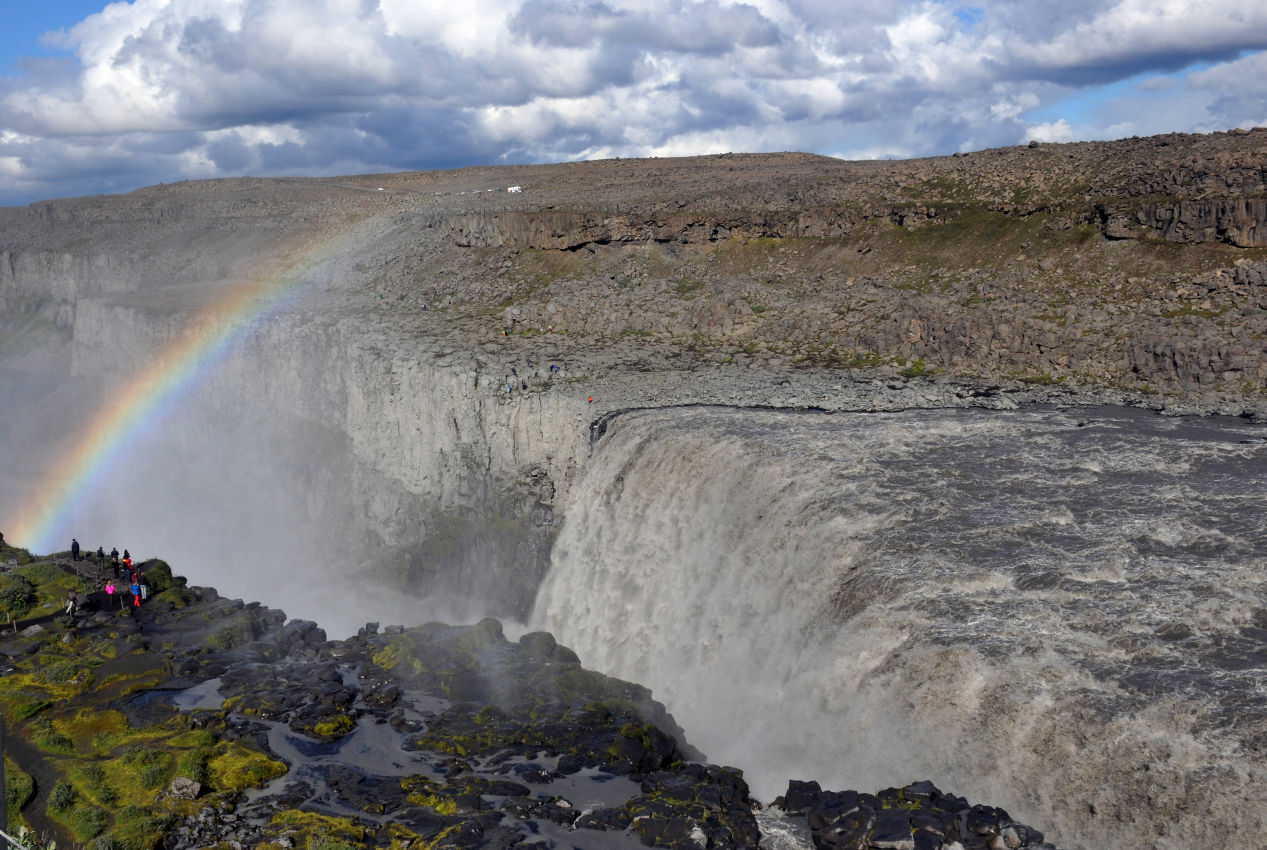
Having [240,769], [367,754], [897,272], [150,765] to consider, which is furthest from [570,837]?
[897,272]

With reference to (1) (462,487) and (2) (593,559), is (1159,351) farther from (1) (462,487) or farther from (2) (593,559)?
(1) (462,487)

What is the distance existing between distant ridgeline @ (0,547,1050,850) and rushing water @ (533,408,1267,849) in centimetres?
161

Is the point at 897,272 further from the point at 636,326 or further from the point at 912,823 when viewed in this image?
the point at 912,823

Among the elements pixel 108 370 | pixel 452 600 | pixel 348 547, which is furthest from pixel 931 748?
pixel 108 370

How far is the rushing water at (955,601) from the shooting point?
19172 millimetres

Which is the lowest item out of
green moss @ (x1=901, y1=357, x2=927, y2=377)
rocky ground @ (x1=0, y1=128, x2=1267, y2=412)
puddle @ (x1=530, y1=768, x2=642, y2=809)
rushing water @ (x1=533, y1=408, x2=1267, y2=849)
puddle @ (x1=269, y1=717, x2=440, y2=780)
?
puddle @ (x1=269, y1=717, x2=440, y2=780)

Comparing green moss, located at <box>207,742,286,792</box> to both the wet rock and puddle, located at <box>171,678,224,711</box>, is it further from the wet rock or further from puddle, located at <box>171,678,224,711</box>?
puddle, located at <box>171,678,224,711</box>

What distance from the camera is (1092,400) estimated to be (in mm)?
44219

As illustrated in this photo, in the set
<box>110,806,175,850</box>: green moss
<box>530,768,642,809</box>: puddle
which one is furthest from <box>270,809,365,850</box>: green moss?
<box>530,768,642,809</box>: puddle

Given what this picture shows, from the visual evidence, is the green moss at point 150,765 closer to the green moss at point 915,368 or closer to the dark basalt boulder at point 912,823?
the dark basalt boulder at point 912,823

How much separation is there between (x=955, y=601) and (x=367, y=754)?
1733 cm

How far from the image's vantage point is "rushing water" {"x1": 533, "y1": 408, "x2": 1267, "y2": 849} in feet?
62.9

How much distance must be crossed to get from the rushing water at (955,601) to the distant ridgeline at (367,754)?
1607 mm

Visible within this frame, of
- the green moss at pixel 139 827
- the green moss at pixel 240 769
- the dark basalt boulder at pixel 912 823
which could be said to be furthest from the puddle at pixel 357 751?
the dark basalt boulder at pixel 912 823
